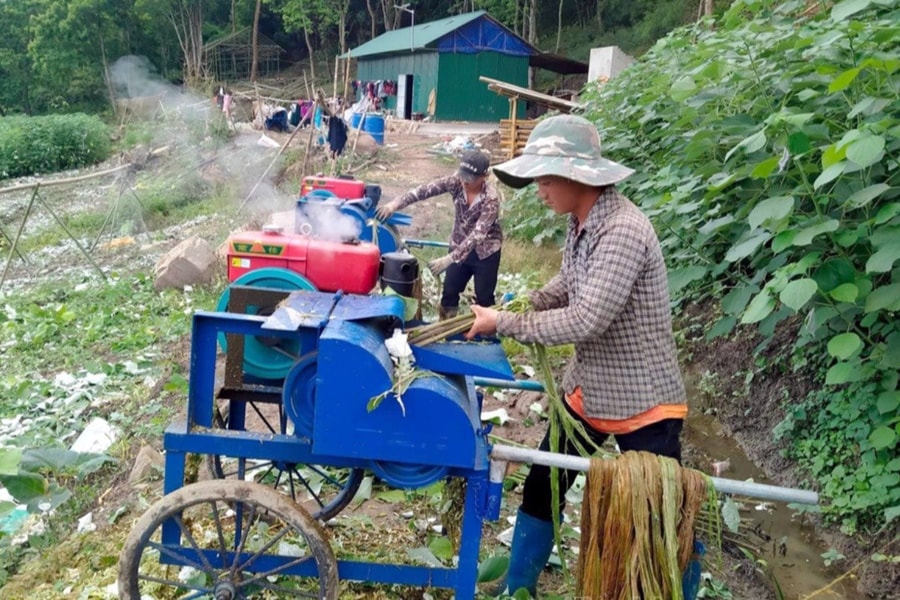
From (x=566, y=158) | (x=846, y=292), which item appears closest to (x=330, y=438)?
(x=566, y=158)

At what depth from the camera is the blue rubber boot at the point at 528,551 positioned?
106 inches

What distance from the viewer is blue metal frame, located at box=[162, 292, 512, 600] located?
7.12 feet

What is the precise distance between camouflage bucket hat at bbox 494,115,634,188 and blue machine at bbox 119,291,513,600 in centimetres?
65

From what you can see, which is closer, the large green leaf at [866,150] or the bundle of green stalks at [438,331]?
the bundle of green stalks at [438,331]

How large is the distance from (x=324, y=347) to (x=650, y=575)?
4.13 ft

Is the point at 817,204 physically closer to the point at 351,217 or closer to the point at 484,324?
the point at 484,324

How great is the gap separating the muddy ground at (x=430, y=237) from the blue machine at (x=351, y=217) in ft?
4.76

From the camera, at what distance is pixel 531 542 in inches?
106

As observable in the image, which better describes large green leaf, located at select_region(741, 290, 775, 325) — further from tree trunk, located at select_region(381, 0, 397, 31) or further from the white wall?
tree trunk, located at select_region(381, 0, 397, 31)

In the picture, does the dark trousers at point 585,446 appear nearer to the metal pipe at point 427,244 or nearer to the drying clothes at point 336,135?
the metal pipe at point 427,244

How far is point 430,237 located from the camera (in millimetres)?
9805

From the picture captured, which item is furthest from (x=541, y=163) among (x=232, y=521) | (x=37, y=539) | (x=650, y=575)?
(x=37, y=539)

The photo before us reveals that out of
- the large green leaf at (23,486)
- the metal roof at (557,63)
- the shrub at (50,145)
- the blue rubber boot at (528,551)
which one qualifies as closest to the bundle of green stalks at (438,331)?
the blue rubber boot at (528,551)

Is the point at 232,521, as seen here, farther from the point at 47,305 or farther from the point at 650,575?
the point at 47,305
